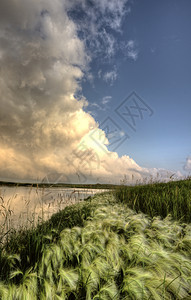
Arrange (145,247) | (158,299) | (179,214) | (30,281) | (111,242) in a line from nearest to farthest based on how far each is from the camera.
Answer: (158,299) < (30,281) < (145,247) < (111,242) < (179,214)

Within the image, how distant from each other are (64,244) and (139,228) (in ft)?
4.50

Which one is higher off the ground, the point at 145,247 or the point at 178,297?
the point at 145,247

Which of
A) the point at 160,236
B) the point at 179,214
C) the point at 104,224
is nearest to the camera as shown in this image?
the point at 160,236

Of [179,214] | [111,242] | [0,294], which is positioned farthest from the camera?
[179,214]

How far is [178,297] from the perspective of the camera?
143 cm

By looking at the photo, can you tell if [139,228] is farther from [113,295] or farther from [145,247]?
[113,295]

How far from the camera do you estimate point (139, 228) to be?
3.11 meters

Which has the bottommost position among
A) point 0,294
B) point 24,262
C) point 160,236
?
point 24,262

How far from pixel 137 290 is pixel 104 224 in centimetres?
185

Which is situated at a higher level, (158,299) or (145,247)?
(145,247)

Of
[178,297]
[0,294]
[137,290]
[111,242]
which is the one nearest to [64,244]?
[111,242]

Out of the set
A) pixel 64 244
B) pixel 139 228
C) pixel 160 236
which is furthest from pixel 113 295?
pixel 139 228

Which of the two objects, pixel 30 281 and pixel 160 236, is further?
pixel 160 236

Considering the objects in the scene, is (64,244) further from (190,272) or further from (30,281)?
(190,272)
